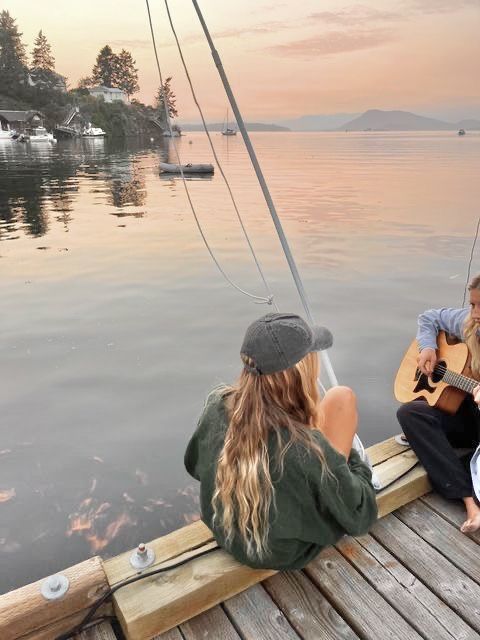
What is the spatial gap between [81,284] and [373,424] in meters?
7.44

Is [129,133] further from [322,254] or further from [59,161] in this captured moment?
[322,254]

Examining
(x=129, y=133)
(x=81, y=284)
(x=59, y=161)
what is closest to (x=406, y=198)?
(x=81, y=284)

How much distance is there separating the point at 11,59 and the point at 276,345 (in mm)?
116128

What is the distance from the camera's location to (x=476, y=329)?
356cm

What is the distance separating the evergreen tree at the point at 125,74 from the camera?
140 meters

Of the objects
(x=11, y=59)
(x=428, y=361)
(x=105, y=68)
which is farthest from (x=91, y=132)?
(x=428, y=361)

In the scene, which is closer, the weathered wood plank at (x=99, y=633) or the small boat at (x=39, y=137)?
the weathered wood plank at (x=99, y=633)

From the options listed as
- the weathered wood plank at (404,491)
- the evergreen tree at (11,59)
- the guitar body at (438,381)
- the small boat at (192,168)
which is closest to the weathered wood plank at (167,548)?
the weathered wood plank at (404,491)

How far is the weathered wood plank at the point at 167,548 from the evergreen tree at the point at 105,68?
157 m

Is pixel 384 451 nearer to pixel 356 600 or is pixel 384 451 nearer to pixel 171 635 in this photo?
pixel 356 600

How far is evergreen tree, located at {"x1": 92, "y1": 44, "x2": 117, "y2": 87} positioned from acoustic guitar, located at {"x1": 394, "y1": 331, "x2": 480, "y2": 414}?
510ft

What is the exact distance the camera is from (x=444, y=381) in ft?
12.4

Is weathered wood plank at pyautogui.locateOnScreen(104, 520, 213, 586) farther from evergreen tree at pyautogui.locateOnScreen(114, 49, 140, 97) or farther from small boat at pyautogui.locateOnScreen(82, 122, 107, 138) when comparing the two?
evergreen tree at pyautogui.locateOnScreen(114, 49, 140, 97)

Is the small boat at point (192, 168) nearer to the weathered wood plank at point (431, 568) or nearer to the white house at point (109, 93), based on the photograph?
the weathered wood plank at point (431, 568)
